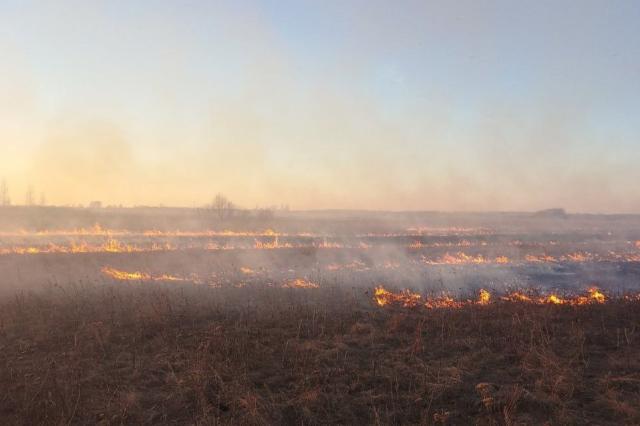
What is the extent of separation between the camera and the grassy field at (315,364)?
611 centimetres

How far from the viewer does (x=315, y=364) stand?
7961 millimetres

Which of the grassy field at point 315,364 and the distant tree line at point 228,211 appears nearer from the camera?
the grassy field at point 315,364

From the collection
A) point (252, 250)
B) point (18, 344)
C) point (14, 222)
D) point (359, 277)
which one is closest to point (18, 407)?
point (18, 344)

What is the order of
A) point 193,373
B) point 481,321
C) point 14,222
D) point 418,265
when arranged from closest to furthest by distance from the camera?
point 193,373 < point 481,321 < point 418,265 < point 14,222

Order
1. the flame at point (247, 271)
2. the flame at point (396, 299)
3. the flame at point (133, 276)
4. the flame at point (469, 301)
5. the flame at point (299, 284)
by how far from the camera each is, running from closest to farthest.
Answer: the flame at point (469, 301) → the flame at point (396, 299) → the flame at point (299, 284) → the flame at point (133, 276) → the flame at point (247, 271)

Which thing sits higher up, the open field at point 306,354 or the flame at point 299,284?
the open field at point 306,354

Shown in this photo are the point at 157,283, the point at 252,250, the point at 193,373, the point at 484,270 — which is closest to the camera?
the point at 193,373

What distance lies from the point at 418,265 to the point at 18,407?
21.3m

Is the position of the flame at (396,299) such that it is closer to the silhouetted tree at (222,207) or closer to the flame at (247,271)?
the flame at (247,271)

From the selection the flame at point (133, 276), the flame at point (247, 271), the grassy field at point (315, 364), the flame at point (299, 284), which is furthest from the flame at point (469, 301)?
the flame at point (133, 276)

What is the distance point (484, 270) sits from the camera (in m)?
23.3

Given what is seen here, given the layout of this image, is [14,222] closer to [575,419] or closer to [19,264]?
[19,264]

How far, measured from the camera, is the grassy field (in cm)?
611

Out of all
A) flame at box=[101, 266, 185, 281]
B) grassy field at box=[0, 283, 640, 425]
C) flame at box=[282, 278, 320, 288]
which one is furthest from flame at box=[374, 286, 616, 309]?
flame at box=[101, 266, 185, 281]
